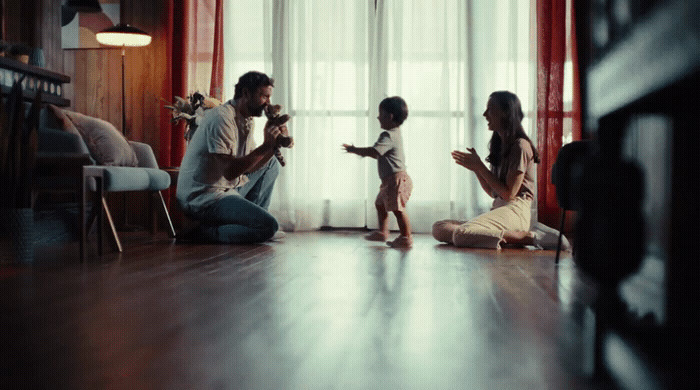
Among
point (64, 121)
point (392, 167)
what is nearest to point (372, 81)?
point (392, 167)

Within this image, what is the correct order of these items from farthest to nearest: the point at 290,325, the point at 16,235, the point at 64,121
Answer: the point at 64,121, the point at 16,235, the point at 290,325

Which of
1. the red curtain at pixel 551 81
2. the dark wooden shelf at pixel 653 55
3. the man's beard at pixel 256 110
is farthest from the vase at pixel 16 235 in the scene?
the red curtain at pixel 551 81

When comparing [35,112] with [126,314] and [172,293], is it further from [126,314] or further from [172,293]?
[126,314]

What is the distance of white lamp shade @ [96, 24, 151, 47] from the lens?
4437 millimetres

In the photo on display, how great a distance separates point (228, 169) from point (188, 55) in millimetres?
1789

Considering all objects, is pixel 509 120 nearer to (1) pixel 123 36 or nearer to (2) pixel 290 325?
(2) pixel 290 325

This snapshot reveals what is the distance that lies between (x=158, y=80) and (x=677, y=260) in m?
4.27

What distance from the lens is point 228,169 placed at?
3.61 m

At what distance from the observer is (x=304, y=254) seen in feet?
10.4

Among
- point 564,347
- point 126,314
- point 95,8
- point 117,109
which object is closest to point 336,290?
point 126,314

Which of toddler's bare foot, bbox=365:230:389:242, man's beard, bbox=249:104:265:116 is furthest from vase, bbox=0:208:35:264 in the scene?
toddler's bare foot, bbox=365:230:389:242

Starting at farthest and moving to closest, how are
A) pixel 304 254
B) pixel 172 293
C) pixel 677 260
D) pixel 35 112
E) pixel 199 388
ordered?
pixel 304 254 < pixel 35 112 < pixel 172 293 < pixel 677 260 < pixel 199 388

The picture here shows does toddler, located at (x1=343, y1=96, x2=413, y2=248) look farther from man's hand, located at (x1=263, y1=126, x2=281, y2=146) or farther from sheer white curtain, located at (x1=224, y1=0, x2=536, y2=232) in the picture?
sheer white curtain, located at (x1=224, y1=0, x2=536, y2=232)

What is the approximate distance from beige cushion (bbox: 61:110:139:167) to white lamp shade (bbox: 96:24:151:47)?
996mm
